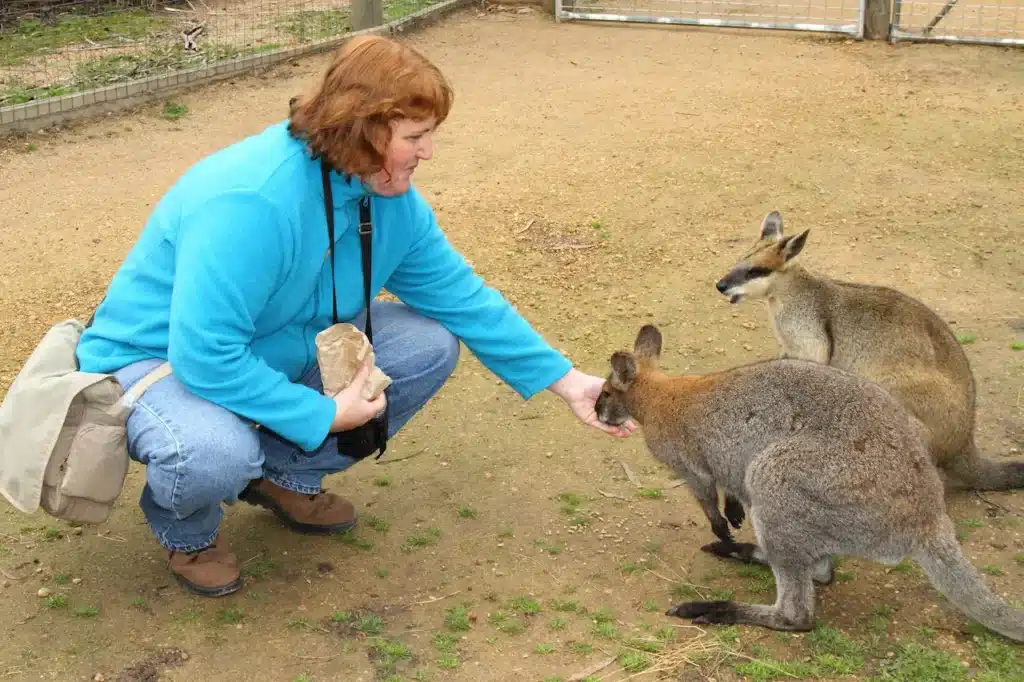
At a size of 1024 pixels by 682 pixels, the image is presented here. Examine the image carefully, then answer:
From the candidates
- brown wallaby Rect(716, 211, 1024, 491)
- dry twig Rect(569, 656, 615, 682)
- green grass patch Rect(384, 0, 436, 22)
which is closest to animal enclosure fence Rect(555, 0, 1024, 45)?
green grass patch Rect(384, 0, 436, 22)

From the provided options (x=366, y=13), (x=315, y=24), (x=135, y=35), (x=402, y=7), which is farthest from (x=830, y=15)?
(x=135, y=35)

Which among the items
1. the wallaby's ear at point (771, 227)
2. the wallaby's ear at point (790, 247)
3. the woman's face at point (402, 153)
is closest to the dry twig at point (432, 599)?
the woman's face at point (402, 153)

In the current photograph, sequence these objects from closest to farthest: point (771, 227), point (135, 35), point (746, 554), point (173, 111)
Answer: point (746, 554)
point (771, 227)
point (173, 111)
point (135, 35)

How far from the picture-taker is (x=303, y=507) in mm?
3617

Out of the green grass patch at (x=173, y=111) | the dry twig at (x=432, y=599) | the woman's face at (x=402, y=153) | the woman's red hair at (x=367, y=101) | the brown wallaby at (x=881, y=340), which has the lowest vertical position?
the dry twig at (x=432, y=599)

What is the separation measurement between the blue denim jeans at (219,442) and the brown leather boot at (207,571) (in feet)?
0.13

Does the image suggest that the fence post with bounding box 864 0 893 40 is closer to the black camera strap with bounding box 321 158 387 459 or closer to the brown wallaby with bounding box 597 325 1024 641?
the brown wallaby with bounding box 597 325 1024 641

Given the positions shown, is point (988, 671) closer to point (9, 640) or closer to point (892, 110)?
point (9, 640)

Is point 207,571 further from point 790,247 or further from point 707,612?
point 790,247

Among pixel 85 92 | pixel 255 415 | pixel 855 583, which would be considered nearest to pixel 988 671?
pixel 855 583

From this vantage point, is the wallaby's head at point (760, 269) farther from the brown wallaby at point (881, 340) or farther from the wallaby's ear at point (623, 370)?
the wallaby's ear at point (623, 370)

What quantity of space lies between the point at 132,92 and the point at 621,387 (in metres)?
4.60

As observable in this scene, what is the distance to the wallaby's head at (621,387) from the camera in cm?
355

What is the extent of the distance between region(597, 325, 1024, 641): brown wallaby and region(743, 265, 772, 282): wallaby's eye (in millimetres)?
1248
